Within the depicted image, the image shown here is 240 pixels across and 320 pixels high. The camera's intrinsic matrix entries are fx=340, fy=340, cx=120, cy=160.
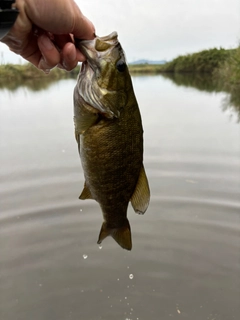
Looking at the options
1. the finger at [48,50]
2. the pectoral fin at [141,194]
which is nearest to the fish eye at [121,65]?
the finger at [48,50]

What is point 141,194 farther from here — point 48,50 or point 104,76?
point 48,50

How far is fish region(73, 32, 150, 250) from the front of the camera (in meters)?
1.81

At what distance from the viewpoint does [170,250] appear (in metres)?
→ 3.90

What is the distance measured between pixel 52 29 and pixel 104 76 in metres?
0.37

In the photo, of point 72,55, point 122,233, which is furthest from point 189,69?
point 72,55

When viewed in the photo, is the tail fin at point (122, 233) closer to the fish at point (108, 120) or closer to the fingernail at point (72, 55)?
the fish at point (108, 120)

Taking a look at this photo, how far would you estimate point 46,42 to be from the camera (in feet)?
6.36

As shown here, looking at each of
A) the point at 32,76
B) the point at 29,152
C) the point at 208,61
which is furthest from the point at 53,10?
the point at 208,61

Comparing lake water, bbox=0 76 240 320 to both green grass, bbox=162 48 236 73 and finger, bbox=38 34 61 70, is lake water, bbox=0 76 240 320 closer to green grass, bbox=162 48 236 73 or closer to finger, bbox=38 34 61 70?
finger, bbox=38 34 61 70

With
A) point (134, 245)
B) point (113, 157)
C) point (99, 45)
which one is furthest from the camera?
point (134, 245)

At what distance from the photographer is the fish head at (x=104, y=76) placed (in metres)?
1.79

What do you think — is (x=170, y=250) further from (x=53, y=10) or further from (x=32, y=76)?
(x=32, y=76)

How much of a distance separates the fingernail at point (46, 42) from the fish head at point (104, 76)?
0.60ft

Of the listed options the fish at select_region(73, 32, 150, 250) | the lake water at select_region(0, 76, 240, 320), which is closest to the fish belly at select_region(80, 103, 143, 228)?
the fish at select_region(73, 32, 150, 250)
